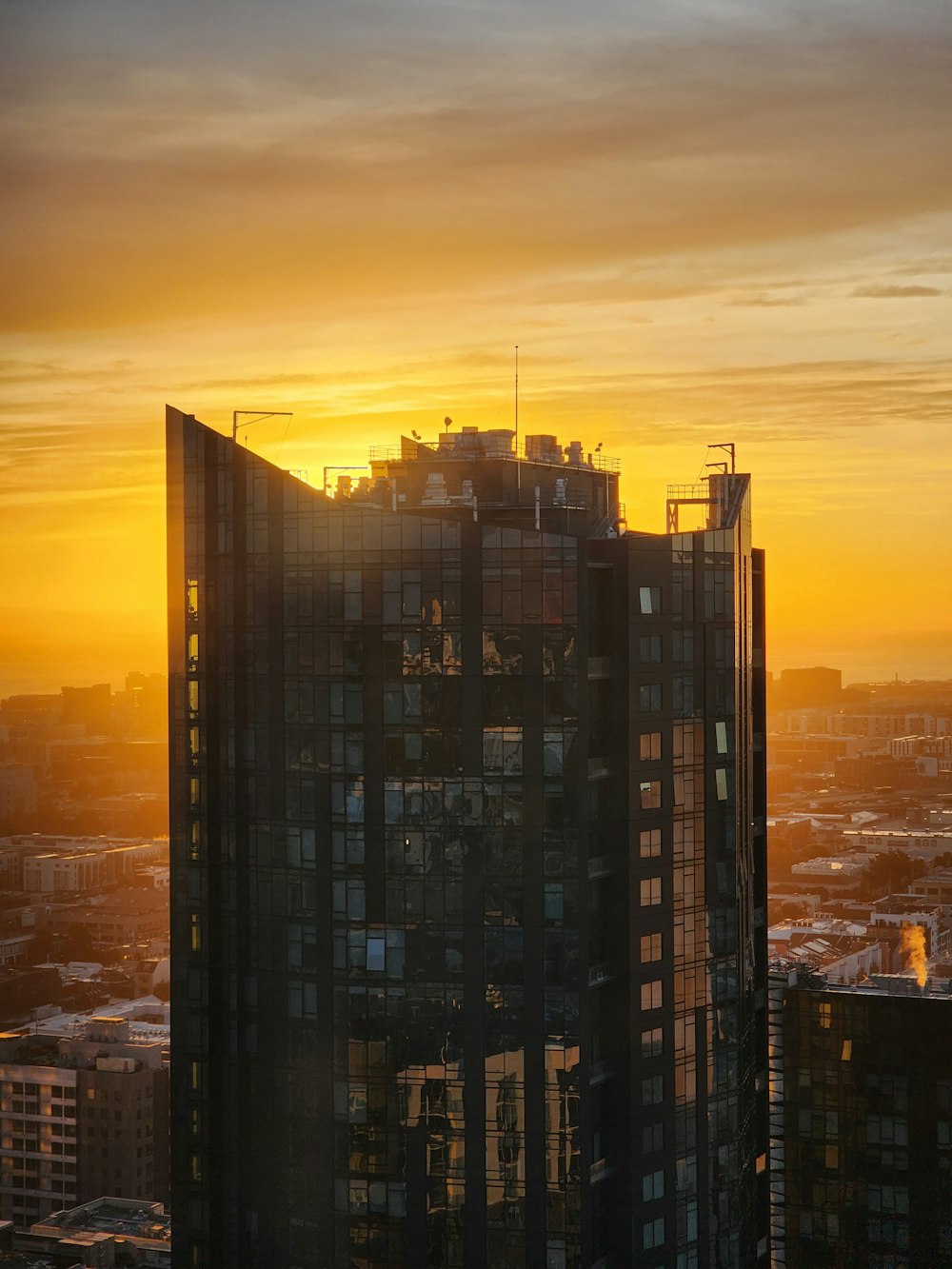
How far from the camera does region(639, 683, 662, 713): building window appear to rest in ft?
166

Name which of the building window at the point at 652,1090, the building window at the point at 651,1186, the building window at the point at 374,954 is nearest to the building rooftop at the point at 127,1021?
the building window at the point at 374,954

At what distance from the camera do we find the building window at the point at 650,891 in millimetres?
50394

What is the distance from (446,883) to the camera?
160 feet

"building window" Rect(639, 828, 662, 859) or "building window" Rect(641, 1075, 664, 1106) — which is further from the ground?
"building window" Rect(639, 828, 662, 859)

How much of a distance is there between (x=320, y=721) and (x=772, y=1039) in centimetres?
3240

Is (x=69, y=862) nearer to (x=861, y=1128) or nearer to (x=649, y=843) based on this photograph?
(x=861, y=1128)

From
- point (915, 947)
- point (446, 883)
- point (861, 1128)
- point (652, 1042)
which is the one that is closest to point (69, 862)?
point (915, 947)

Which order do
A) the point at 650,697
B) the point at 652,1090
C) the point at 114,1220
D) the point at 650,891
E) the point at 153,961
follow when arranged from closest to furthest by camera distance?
the point at 652,1090
the point at 650,891
the point at 650,697
the point at 114,1220
the point at 153,961

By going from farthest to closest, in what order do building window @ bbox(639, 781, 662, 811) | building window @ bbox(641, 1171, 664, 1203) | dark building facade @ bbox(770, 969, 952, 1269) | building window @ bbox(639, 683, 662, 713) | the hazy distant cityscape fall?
the hazy distant cityscape, dark building facade @ bbox(770, 969, 952, 1269), building window @ bbox(639, 683, 662, 713), building window @ bbox(639, 781, 662, 811), building window @ bbox(641, 1171, 664, 1203)

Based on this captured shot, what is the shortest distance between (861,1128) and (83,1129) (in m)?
67.6

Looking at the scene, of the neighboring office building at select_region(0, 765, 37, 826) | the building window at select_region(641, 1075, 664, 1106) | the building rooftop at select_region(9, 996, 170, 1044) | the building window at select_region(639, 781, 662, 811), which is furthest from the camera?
the neighboring office building at select_region(0, 765, 37, 826)

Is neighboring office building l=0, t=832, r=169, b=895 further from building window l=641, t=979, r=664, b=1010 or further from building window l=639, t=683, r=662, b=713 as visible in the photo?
building window l=639, t=683, r=662, b=713

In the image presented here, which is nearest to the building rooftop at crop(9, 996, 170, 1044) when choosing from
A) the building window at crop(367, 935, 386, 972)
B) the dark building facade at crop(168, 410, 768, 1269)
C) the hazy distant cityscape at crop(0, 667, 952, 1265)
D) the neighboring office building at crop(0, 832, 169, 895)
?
the hazy distant cityscape at crop(0, 667, 952, 1265)

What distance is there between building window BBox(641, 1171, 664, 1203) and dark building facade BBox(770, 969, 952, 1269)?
921 inches
